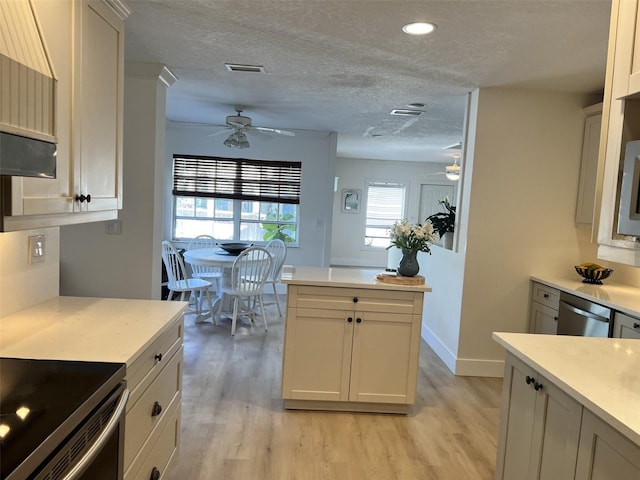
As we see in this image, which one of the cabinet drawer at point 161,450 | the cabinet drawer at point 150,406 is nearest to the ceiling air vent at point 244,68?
the cabinet drawer at point 150,406

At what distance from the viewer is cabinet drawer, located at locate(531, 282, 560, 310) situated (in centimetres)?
340

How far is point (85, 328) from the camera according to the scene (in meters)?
1.73

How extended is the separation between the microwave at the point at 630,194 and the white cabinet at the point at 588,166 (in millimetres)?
2483

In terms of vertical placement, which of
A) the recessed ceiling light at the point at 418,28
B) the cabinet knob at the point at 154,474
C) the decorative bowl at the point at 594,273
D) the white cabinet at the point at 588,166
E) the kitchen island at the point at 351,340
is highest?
the recessed ceiling light at the point at 418,28

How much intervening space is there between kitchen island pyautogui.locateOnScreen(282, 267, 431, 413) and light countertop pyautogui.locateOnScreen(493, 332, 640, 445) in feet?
3.45

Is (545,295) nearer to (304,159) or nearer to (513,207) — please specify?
(513,207)

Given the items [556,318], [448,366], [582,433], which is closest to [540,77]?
[556,318]

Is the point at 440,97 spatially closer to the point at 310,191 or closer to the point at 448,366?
the point at 448,366

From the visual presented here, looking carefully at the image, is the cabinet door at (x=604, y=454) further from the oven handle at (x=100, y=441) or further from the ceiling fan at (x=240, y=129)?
the ceiling fan at (x=240, y=129)

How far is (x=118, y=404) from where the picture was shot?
135cm

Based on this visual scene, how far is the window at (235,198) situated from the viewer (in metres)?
6.59

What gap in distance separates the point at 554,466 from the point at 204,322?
4093mm

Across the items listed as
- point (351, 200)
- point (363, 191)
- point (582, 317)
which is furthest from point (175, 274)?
point (363, 191)

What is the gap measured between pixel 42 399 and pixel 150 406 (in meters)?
0.65
